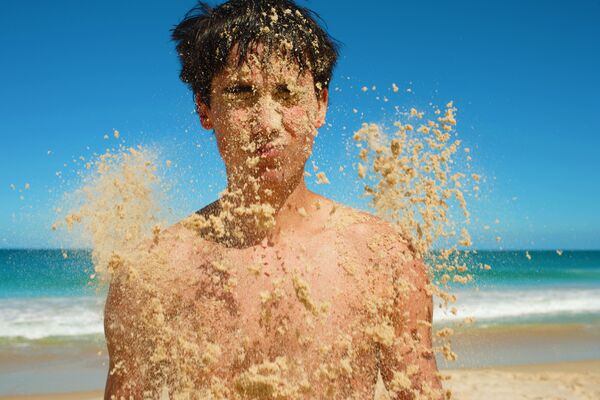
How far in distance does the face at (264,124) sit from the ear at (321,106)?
131 millimetres

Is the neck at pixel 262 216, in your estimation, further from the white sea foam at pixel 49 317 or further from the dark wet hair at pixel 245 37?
the white sea foam at pixel 49 317

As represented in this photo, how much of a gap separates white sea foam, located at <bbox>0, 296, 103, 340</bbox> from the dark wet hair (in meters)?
7.04

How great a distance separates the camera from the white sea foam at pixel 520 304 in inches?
516

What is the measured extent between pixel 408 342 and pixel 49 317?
11853 mm

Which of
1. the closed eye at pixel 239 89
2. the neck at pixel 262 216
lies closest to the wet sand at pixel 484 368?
the neck at pixel 262 216

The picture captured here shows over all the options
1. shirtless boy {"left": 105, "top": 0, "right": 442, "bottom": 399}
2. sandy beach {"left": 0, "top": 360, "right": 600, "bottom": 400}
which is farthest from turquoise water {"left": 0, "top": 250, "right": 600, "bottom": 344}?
→ shirtless boy {"left": 105, "top": 0, "right": 442, "bottom": 399}

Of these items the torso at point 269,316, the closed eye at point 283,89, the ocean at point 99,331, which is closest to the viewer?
the torso at point 269,316

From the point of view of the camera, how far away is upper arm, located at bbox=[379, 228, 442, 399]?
1.86 m

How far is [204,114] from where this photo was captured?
6.93 feet

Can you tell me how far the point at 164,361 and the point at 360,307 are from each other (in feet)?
2.14

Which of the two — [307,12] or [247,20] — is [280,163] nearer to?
[247,20]

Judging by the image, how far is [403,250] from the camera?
198 centimetres

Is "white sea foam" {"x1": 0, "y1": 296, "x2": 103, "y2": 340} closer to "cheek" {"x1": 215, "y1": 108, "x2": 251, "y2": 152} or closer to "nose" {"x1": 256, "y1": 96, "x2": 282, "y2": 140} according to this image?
"cheek" {"x1": 215, "y1": 108, "x2": 251, "y2": 152}

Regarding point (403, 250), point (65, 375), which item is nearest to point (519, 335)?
point (65, 375)
